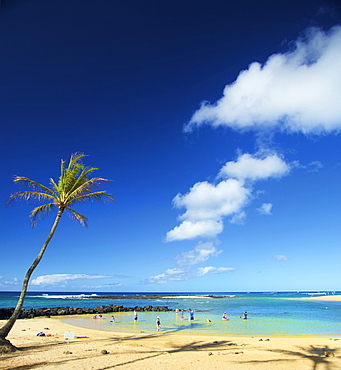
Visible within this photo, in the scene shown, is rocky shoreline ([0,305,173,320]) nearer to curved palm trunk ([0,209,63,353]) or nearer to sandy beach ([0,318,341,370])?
sandy beach ([0,318,341,370])

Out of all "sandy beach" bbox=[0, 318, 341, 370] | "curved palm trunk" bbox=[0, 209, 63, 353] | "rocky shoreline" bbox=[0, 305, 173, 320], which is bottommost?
"rocky shoreline" bbox=[0, 305, 173, 320]

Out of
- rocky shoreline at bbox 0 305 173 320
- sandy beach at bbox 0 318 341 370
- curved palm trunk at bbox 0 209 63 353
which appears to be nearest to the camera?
sandy beach at bbox 0 318 341 370

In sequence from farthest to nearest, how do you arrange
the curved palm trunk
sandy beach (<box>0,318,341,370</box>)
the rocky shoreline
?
the rocky shoreline < the curved palm trunk < sandy beach (<box>0,318,341,370</box>)

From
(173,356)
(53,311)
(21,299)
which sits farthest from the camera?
(53,311)

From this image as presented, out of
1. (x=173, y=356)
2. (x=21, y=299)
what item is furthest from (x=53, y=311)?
(x=173, y=356)

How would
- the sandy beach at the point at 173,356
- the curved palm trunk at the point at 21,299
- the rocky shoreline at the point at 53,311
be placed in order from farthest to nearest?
the rocky shoreline at the point at 53,311 → the curved palm trunk at the point at 21,299 → the sandy beach at the point at 173,356

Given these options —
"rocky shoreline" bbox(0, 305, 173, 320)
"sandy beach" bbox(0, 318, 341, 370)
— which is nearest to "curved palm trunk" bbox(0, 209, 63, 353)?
"sandy beach" bbox(0, 318, 341, 370)

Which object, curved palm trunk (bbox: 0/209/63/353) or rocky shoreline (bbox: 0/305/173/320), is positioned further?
rocky shoreline (bbox: 0/305/173/320)

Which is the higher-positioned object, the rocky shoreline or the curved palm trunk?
the curved palm trunk

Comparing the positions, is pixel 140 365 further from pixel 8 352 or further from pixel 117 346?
pixel 8 352

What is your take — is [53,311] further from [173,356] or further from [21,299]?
[173,356]

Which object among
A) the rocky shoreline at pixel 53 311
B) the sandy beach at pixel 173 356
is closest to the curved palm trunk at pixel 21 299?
the sandy beach at pixel 173 356

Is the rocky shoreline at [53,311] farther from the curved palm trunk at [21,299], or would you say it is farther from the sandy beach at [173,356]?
the curved palm trunk at [21,299]

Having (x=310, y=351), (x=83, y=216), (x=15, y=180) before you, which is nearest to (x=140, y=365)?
(x=83, y=216)
